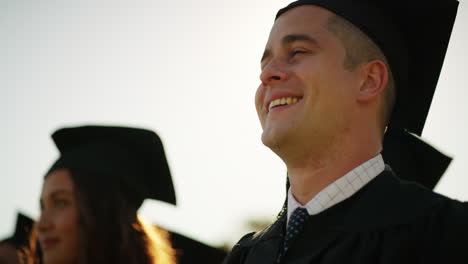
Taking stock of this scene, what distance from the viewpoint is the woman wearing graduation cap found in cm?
350

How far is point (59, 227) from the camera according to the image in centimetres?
350

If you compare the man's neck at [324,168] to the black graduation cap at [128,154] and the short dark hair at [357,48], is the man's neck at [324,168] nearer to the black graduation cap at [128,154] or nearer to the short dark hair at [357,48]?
the short dark hair at [357,48]

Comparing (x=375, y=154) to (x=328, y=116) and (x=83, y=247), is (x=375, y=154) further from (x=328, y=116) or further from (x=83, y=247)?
(x=83, y=247)

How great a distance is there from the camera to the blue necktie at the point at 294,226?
2.49 metres

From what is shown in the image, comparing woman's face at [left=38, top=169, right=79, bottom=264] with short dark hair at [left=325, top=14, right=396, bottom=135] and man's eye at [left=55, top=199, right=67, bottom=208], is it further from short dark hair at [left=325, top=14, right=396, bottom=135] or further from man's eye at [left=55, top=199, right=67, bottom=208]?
short dark hair at [left=325, top=14, right=396, bottom=135]

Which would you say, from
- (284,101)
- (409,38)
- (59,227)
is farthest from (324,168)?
(59,227)

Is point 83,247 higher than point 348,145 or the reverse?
the reverse

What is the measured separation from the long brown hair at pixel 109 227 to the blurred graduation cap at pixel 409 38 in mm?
1706

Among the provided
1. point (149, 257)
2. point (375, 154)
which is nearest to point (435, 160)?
point (375, 154)

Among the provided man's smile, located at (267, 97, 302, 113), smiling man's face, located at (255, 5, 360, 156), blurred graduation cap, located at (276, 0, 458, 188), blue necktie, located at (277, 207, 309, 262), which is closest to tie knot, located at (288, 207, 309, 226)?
blue necktie, located at (277, 207, 309, 262)

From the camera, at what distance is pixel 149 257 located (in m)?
3.71

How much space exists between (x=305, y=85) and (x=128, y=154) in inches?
76.1

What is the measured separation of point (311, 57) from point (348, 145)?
0.51m

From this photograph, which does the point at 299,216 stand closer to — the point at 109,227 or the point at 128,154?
the point at 109,227
